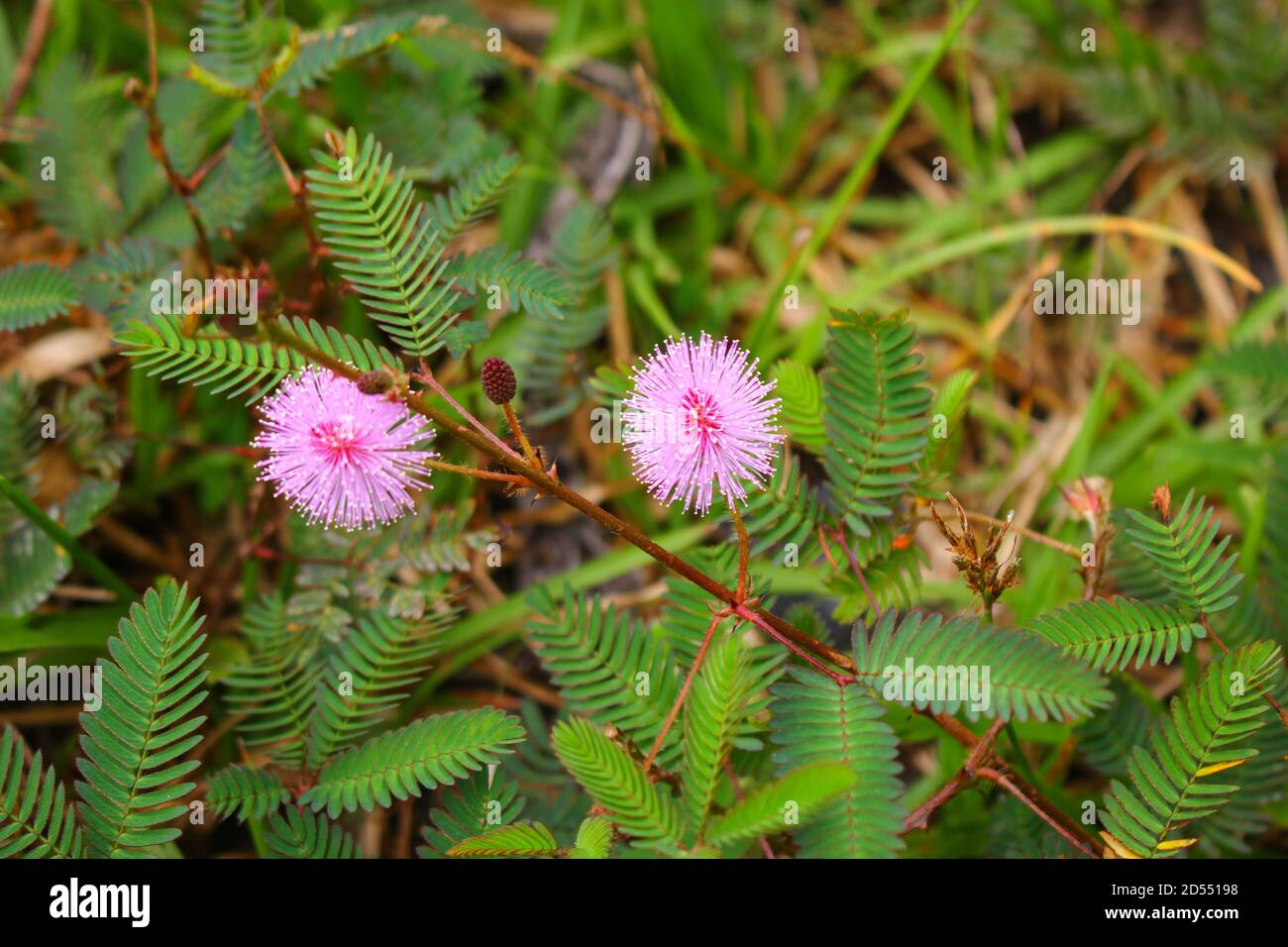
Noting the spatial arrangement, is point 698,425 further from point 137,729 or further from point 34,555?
point 34,555

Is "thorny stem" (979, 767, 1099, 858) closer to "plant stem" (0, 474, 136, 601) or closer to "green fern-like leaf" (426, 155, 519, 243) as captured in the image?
"green fern-like leaf" (426, 155, 519, 243)

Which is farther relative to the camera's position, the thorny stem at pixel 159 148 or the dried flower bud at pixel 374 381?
the thorny stem at pixel 159 148

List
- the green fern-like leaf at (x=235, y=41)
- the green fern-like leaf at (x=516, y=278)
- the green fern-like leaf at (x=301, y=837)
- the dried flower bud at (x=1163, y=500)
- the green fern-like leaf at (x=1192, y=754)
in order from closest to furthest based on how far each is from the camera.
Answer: the green fern-like leaf at (x=1192, y=754) → the dried flower bud at (x=1163, y=500) → the green fern-like leaf at (x=301, y=837) → the green fern-like leaf at (x=516, y=278) → the green fern-like leaf at (x=235, y=41)

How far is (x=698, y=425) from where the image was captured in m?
1.56

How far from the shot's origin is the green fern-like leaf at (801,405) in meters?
1.94

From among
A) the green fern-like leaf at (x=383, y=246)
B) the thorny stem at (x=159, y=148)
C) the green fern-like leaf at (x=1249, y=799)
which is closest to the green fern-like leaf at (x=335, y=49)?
the thorny stem at (x=159, y=148)

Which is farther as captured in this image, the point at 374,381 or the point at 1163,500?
the point at 1163,500

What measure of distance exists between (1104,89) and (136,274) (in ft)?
9.26

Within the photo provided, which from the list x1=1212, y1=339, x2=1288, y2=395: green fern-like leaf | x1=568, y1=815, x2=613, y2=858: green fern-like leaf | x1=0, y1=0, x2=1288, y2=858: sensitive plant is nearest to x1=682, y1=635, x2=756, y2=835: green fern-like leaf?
x1=0, y1=0, x2=1288, y2=858: sensitive plant

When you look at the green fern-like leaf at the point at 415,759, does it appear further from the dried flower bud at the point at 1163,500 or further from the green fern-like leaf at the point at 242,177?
the green fern-like leaf at the point at 242,177

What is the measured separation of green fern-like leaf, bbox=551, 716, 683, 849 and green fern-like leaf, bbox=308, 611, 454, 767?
418mm

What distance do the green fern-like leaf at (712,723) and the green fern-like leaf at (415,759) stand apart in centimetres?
29

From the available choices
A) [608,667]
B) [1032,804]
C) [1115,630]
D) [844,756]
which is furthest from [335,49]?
[1032,804]

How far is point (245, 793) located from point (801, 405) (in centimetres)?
124
